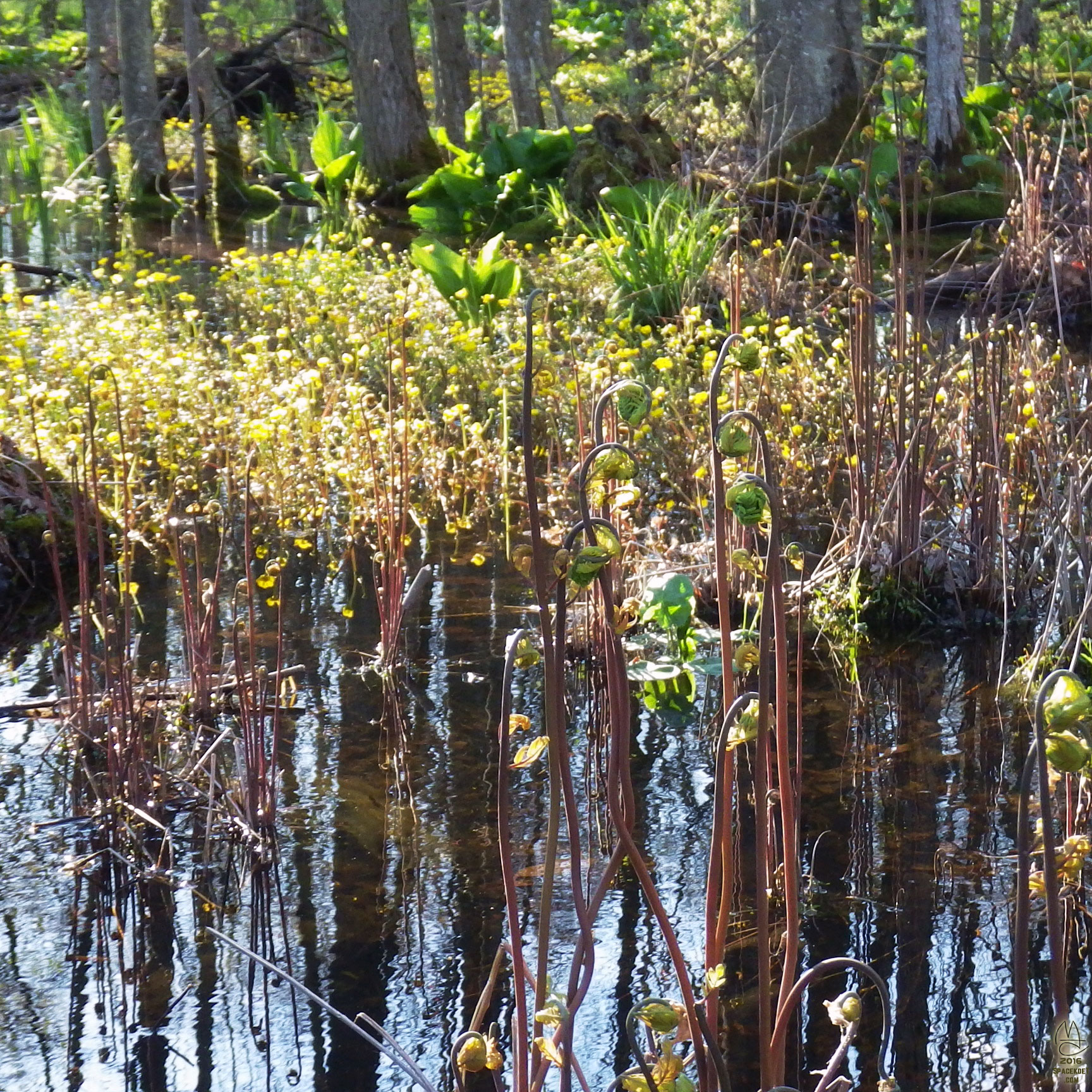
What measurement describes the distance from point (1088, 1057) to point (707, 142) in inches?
374

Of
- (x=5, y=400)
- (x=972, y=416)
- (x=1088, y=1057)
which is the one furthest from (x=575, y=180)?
(x=1088, y=1057)

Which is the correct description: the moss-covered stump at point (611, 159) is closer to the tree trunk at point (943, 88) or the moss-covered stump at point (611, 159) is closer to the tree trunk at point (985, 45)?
the tree trunk at point (943, 88)

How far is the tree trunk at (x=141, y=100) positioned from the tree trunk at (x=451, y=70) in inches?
110

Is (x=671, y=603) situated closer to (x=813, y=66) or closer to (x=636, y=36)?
(x=813, y=66)

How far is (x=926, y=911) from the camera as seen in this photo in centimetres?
238

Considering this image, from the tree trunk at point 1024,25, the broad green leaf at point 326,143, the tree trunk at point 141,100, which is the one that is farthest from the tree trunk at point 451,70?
the tree trunk at point 1024,25

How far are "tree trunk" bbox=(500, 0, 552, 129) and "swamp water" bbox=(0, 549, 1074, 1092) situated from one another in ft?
33.9

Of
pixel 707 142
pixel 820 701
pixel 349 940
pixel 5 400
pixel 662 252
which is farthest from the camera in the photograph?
pixel 707 142

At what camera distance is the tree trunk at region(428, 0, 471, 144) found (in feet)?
43.5

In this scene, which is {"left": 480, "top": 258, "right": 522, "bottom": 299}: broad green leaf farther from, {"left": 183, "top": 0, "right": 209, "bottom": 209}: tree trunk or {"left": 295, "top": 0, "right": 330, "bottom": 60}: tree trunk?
{"left": 295, "top": 0, "right": 330, "bottom": 60}: tree trunk

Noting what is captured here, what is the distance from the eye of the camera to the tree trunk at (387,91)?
1270cm

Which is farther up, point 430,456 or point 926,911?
point 430,456

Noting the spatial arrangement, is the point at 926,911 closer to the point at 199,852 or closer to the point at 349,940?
the point at 349,940

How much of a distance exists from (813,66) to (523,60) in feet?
10.3
